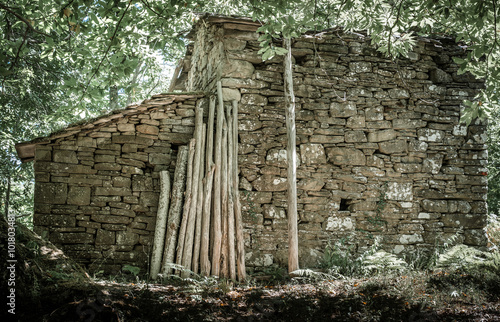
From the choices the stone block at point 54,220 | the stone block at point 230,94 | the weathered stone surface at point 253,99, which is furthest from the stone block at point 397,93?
the stone block at point 54,220

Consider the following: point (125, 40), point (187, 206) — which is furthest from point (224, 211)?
point (125, 40)

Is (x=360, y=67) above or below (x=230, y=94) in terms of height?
above

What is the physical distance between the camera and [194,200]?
5367 mm

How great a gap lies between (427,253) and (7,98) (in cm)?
875

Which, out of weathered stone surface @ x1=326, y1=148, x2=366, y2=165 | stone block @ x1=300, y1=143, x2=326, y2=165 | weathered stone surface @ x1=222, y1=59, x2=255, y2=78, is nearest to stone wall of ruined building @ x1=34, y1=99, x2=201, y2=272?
weathered stone surface @ x1=222, y1=59, x2=255, y2=78

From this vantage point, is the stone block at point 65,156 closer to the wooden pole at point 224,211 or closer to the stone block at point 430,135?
the wooden pole at point 224,211

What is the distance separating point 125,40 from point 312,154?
3.32 metres

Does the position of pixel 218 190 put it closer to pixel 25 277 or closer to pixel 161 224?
pixel 161 224

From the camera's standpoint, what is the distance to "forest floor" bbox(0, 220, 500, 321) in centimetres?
265

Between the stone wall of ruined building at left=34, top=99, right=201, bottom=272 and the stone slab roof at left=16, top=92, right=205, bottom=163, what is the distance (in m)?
0.06

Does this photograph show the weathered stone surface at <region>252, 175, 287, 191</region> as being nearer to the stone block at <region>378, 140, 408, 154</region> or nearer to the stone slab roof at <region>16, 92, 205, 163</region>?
the stone slab roof at <region>16, 92, 205, 163</region>

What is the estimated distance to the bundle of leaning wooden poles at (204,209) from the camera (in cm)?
516

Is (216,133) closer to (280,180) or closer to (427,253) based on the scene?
(280,180)

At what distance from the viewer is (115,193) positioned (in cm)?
554
